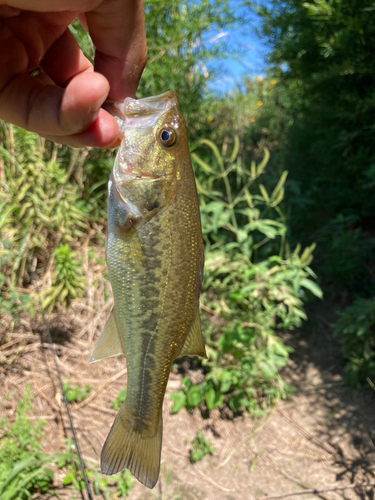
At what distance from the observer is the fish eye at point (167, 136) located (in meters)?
1.32

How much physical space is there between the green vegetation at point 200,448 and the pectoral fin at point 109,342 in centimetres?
190

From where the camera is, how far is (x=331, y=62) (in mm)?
3977

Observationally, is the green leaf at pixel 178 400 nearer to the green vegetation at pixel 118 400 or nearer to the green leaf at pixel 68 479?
the green vegetation at pixel 118 400

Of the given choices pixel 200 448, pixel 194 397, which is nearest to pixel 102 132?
pixel 194 397

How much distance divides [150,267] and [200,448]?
7.23 feet

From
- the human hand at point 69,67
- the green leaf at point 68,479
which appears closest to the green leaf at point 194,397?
the green leaf at point 68,479

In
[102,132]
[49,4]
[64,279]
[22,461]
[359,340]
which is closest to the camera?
[49,4]

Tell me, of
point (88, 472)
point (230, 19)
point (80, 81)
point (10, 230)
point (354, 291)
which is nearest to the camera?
point (80, 81)

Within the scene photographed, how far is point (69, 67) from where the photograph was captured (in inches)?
66.6

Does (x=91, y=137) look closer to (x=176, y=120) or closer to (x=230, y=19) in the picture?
(x=176, y=120)

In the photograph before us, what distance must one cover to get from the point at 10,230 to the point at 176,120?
7.12 ft

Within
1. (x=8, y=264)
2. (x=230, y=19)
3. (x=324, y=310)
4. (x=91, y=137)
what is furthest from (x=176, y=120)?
(x=324, y=310)

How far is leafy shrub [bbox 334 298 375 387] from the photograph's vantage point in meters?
3.12

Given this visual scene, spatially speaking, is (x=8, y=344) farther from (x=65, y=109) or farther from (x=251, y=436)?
(x=65, y=109)
